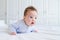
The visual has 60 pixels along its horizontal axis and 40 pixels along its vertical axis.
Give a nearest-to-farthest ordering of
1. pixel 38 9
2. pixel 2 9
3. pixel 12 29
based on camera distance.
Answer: pixel 12 29
pixel 2 9
pixel 38 9

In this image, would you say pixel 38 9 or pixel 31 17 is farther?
pixel 38 9

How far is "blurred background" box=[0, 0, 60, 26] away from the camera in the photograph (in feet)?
10.0

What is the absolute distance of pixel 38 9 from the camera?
3.17m

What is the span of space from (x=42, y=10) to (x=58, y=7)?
1.32ft

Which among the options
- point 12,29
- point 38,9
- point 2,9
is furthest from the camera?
point 38,9

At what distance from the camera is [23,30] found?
3.59ft

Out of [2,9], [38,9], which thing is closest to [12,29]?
[2,9]

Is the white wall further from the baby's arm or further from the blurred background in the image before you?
the baby's arm

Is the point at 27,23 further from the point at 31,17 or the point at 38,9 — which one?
the point at 38,9

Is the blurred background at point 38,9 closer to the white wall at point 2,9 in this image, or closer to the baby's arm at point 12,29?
the white wall at point 2,9

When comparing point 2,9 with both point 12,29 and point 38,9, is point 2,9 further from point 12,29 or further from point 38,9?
point 12,29

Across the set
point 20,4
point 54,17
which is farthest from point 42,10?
point 20,4

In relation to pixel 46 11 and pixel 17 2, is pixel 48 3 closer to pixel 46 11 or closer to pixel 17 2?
pixel 46 11

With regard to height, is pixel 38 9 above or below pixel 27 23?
above
